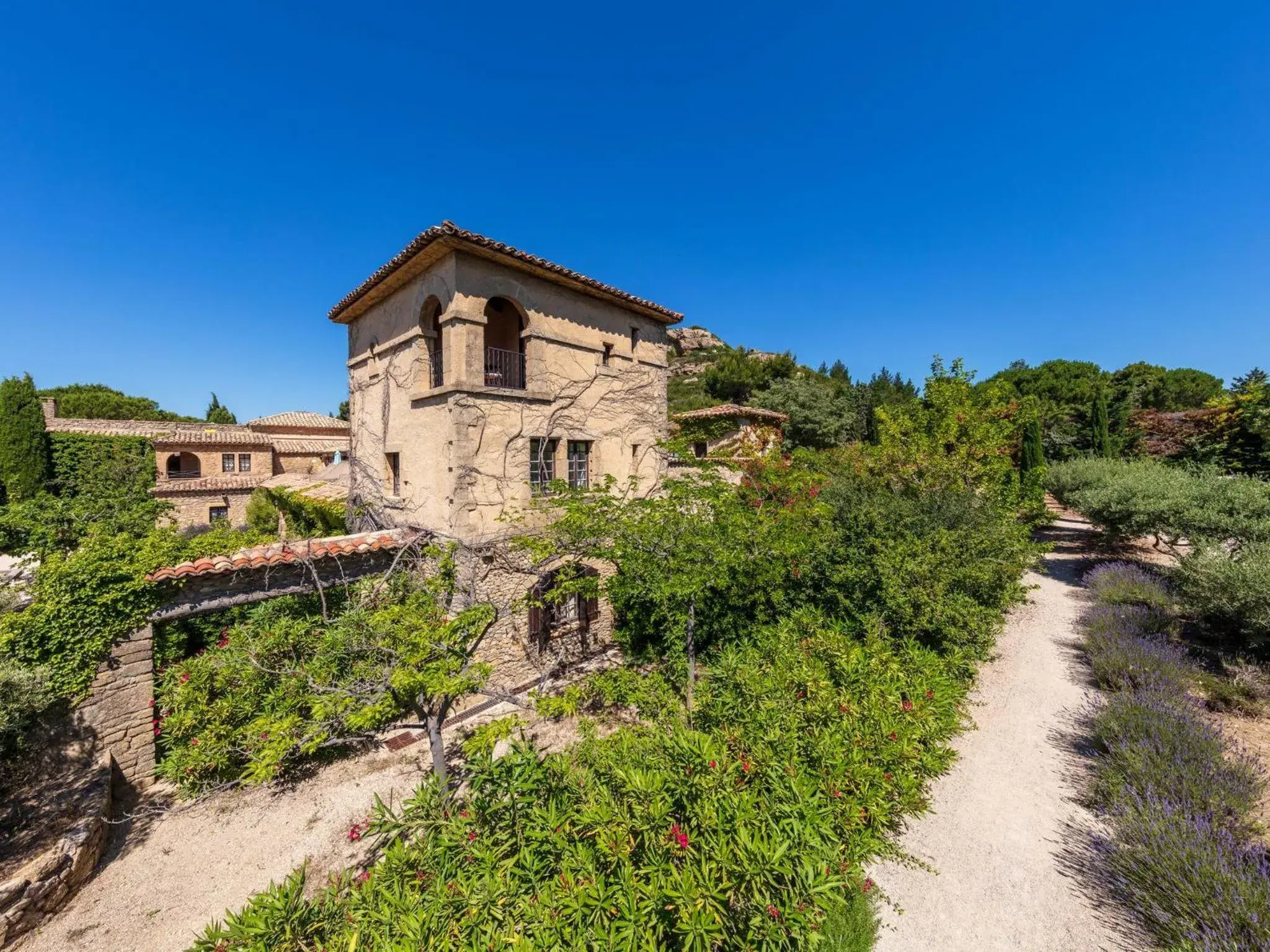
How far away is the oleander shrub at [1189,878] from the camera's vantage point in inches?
158

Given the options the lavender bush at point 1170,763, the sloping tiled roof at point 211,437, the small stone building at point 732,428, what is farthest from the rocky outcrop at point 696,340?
the lavender bush at point 1170,763

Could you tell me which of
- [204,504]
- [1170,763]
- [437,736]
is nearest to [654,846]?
[437,736]

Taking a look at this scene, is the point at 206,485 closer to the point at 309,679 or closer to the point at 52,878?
the point at 52,878

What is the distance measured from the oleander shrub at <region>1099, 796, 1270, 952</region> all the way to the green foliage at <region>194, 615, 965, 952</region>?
1916mm

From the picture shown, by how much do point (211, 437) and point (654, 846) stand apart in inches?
1392

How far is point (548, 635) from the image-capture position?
10.9 metres

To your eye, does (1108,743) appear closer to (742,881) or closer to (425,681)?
(742,881)

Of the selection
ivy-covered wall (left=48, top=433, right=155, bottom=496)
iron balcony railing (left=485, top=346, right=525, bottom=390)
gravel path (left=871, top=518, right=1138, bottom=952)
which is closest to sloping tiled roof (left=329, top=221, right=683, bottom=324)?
iron balcony railing (left=485, top=346, right=525, bottom=390)

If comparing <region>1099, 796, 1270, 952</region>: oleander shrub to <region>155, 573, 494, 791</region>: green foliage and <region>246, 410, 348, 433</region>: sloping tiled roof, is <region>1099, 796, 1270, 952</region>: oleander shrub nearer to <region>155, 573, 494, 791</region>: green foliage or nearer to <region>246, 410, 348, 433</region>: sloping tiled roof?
<region>155, 573, 494, 791</region>: green foliage

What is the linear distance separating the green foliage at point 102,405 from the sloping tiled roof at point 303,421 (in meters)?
16.0

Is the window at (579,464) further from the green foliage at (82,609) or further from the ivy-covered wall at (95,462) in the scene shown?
the ivy-covered wall at (95,462)

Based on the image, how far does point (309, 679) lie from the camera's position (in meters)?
5.01

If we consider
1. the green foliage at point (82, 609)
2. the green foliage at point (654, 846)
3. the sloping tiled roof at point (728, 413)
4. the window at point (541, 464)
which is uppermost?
the sloping tiled roof at point (728, 413)

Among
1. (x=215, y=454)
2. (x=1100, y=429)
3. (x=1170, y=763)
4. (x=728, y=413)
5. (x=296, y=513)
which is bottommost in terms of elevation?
(x=1170, y=763)
